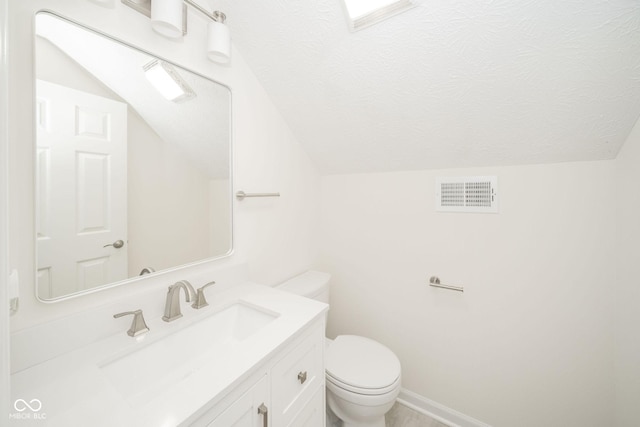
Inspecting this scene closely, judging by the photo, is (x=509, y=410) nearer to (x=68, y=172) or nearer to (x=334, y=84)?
(x=334, y=84)

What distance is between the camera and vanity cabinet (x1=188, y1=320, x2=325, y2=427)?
64 centimetres

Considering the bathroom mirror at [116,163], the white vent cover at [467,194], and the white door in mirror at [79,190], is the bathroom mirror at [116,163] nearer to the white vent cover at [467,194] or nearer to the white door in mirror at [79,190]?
the white door in mirror at [79,190]

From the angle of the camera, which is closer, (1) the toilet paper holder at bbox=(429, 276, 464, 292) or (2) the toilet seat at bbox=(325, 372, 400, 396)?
(2) the toilet seat at bbox=(325, 372, 400, 396)

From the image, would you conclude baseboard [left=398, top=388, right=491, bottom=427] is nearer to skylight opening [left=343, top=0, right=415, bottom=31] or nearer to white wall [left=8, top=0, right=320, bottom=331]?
white wall [left=8, top=0, right=320, bottom=331]

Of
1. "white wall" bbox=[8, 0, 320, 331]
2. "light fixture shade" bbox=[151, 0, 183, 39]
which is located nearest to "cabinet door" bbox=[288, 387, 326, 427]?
"white wall" bbox=[8, 0, 320, 331]

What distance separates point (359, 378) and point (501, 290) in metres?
0.89

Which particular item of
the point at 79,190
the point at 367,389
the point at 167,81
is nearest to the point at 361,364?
the point at 367,389

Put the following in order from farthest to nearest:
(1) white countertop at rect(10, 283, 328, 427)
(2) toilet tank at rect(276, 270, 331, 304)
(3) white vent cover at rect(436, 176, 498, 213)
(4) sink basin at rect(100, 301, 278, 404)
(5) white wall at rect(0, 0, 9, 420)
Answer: (2) toilet tank at rect(276, 270, 331, 304) → (3) white vent cover at rect(436, 176, 498, 213) → (4) sink basin at rect(100, 301, 278, 404) → (1) white countertop at rect(10, 283, 328, 427) → (5) white wall at rect(0, 0, 9, 420)

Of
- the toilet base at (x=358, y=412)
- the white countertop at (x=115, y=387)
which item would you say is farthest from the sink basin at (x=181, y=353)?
the toilet base at (x=358, y=412)

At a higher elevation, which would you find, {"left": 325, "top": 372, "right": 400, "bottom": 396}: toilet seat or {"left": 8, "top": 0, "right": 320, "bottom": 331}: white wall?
{"left": 8, "top": 0, "right": 320, "bottom": 331}: white wall

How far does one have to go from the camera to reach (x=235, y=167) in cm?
129

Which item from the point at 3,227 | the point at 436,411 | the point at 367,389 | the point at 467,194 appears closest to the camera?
the point at 3,227

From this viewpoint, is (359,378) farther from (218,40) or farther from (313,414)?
(218,40)

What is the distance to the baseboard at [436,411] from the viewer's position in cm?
146
